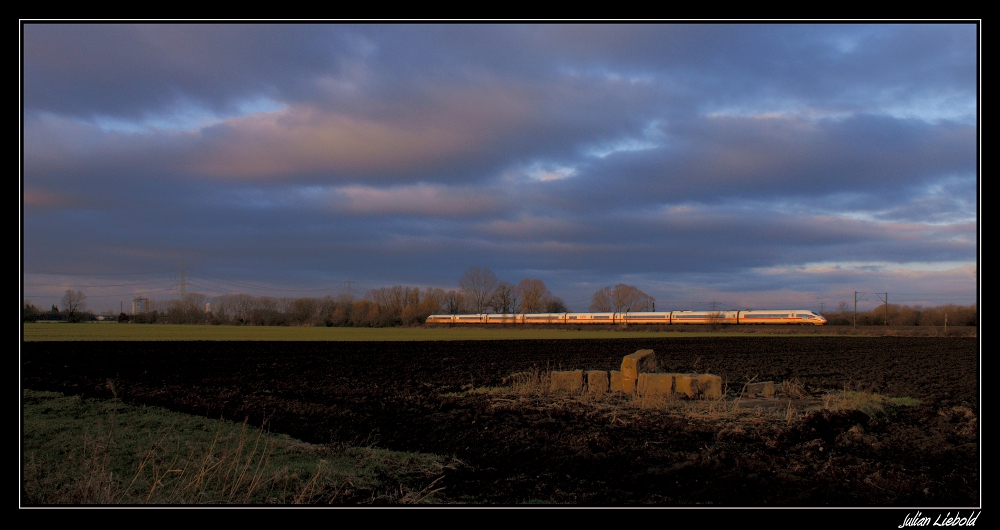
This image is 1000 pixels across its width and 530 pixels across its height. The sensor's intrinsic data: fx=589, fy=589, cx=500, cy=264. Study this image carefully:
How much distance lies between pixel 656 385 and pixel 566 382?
2276 millimetres

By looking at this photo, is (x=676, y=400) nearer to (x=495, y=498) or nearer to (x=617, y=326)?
(x=495, y=498)

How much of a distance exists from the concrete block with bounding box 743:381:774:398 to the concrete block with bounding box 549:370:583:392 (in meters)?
4.22

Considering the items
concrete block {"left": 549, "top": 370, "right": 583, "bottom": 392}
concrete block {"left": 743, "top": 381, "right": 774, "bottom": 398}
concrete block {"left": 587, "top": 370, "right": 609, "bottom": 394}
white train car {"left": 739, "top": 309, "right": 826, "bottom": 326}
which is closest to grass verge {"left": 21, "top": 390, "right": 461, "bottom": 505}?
concrete block {"left": 549, "top": 370, "right": 583, "bottom": 392}

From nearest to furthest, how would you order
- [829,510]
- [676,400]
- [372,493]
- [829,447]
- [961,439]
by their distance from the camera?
[829,510], [372,493], [829,447], [961,439], [676,400]

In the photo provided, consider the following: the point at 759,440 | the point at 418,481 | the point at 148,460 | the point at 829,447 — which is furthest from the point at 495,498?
the point at 829,447

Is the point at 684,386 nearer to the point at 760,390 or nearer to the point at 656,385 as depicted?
the point at 656,385

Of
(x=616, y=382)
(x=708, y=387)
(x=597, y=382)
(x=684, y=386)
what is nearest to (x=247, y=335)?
(x=597, y=382)

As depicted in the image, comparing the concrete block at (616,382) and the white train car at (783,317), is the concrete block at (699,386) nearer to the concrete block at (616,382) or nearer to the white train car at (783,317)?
the concrete block at (616,382)

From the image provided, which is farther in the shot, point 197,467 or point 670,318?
point 670,318

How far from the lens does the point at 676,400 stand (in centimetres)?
1364

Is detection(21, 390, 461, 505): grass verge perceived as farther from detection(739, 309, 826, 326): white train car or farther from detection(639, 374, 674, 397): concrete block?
detection(739, 309, 826, 326): white train car

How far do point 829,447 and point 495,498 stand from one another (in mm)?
5940

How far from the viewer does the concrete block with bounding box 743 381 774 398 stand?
47.9 feet

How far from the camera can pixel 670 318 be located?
80.8 meters
